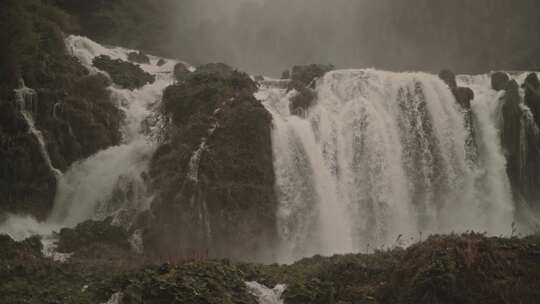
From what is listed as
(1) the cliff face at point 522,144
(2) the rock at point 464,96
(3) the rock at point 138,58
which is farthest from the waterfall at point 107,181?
(1) the cliff face at point 522,144

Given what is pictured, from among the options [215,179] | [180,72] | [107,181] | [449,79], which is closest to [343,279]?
[215,179]

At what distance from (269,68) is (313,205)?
78.6 feet

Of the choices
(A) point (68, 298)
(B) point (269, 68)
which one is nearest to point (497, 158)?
(A) point (68, 298)

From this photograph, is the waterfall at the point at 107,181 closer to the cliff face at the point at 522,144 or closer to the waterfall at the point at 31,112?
the waterfall at the point at 31,112

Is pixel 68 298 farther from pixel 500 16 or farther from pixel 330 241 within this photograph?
pixel 500 16

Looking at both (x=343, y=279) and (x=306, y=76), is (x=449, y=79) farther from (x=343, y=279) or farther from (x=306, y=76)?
(x=343, y=279)

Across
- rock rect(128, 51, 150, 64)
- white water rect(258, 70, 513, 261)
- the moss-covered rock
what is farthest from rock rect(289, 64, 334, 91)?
the moss-covered rock

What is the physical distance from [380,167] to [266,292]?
991 cm

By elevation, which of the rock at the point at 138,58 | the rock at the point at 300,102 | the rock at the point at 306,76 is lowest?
the rock at the point at 300,102

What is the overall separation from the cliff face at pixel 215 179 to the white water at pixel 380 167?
69 cm

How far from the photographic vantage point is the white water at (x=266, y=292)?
42.6 ft

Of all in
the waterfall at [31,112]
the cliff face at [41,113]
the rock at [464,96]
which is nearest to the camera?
the cliff face at [41,113]

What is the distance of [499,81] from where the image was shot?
2503 cm

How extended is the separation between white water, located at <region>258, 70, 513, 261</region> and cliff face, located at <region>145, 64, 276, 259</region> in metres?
0.69
